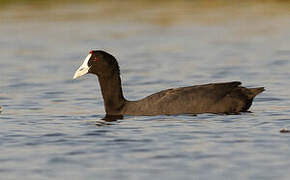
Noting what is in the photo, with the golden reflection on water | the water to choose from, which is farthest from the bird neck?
the golden reflection on water

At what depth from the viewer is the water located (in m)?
10.6

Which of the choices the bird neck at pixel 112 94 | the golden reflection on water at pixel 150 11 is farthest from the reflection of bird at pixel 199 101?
the golden reflection on water at pixel 150 11

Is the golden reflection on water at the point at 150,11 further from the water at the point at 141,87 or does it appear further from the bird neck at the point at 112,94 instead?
the bird neck at the point at 112,94

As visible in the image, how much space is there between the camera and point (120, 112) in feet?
48.9

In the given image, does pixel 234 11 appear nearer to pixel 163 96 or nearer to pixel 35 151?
pixel 163 96

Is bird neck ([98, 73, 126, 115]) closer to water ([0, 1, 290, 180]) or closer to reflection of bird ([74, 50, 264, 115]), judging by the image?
reflection of bird ([74, 50, 264, 115])

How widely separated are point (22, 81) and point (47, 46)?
5.80m

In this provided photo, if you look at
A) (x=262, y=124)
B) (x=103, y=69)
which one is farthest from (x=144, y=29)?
(x=262, y=124)

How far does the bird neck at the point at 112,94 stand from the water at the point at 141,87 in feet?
1.07

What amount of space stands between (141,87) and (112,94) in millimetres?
3241

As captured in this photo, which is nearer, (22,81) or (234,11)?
(22,81)

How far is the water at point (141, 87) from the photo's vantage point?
34.9ft

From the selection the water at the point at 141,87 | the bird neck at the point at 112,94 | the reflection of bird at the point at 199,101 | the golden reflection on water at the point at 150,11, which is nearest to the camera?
the water at the point at 141,87

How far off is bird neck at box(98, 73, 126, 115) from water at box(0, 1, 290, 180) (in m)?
0.32
